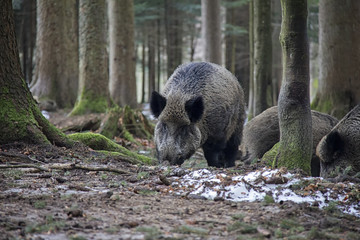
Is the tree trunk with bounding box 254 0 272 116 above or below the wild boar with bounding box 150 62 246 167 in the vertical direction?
above

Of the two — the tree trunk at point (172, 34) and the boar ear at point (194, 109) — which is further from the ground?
the tree trunk at point (172, 34)

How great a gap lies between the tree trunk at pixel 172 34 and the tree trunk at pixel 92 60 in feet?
35.5

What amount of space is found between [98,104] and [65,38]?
4356 millimetres

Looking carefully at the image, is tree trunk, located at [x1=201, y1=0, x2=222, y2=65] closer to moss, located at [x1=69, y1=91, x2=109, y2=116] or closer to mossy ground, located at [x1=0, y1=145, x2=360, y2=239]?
moss, located at [x1=69, y1=91, x2=109, y2=116]

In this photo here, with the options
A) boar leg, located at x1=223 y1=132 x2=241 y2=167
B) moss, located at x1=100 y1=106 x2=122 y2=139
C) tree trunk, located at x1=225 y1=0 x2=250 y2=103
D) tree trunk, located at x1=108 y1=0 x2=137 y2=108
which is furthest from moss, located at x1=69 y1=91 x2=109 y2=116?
tree trunk, located at x1=225 y1=0 x2=250 y2=103

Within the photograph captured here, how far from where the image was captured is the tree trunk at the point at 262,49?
512 inches

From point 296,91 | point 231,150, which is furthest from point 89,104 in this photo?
point 296,91

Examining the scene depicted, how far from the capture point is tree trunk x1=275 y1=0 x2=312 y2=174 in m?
6.45

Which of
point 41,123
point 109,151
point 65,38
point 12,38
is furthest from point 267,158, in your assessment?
point 65,38

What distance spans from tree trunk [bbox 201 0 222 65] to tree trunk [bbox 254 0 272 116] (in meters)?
3.31

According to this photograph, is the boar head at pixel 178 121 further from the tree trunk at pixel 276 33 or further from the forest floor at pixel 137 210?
the tree trunk at pixel 276 33

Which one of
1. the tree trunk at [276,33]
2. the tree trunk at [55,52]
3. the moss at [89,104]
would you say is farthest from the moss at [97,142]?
the tree trunk at [276,33]

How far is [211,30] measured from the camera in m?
16.3

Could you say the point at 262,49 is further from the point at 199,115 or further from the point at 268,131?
the point at 199,115
